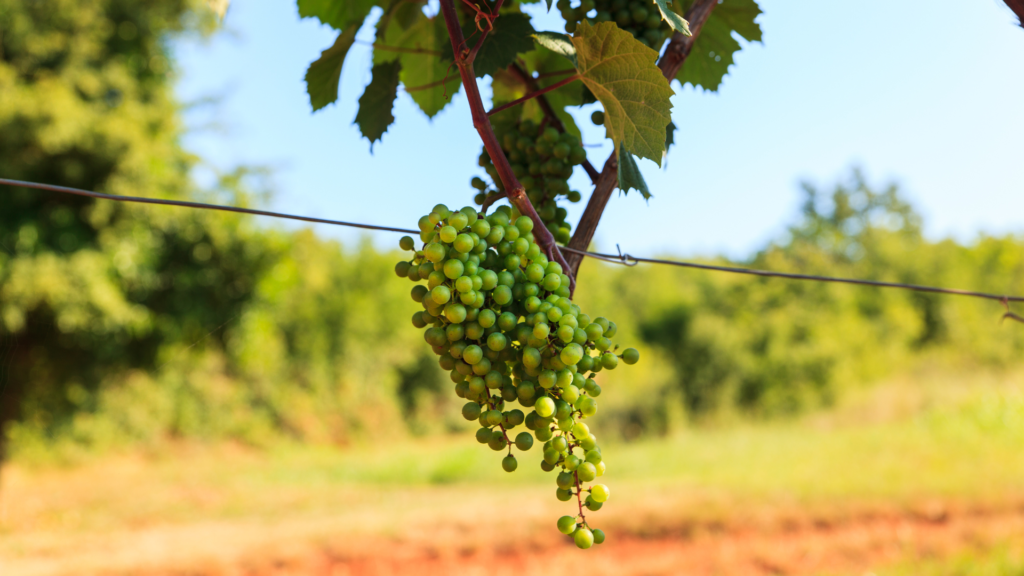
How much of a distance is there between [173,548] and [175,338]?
2.86m

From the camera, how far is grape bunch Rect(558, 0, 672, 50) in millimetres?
789

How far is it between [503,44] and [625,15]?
156 mm

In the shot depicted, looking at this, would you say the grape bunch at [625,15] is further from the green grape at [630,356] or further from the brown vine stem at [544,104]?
the green grape at [630,356]

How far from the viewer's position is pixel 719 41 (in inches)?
39.3

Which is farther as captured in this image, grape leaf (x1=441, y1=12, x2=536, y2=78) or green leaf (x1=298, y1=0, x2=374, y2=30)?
green leaf (x1=298, y1=0, x2=374, y2=30)

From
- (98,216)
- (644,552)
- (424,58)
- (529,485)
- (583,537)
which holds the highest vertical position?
(98,216)

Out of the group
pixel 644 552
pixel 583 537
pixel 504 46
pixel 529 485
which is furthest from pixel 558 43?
pixel 529 485

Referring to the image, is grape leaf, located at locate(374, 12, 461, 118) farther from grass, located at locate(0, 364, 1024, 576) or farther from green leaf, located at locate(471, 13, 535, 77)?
grass, located at locate(0, 364, 1024, 576)

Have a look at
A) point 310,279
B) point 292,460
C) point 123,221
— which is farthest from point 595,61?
point 310,279

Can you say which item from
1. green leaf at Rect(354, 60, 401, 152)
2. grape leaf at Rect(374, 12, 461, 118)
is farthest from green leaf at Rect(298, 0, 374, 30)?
green leaf at Rect(354, 60, 401, 152)

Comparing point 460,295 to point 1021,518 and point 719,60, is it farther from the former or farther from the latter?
point 1021,518

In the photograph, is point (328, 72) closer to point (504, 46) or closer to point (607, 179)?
point (504, 46)

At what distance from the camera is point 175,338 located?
23.2 feet

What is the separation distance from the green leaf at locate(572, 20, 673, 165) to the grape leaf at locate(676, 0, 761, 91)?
0.40 m
